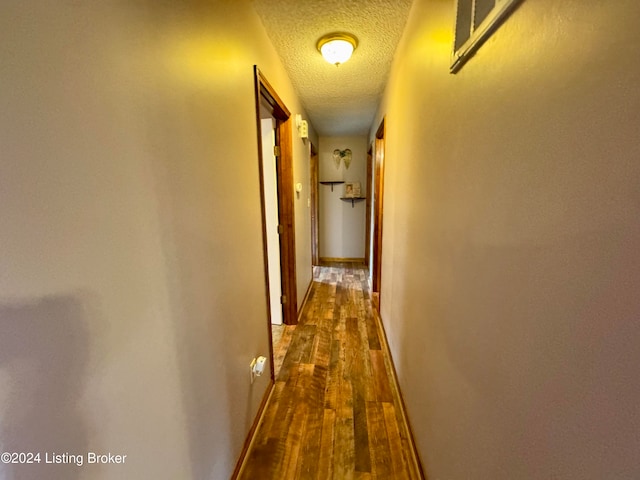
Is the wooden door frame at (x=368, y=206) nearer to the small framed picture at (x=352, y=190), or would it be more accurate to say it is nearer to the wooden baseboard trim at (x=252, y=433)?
the small framed picture at (x=352, y=190)

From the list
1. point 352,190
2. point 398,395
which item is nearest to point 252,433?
point 398,395

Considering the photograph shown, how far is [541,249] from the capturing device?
513mm

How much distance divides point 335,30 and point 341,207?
3440mm

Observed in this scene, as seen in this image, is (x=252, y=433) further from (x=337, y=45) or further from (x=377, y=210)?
(x=377, y=210)

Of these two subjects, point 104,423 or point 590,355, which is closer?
point 590,355

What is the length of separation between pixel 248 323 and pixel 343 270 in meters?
3.34

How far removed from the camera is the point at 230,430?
1.23 metres

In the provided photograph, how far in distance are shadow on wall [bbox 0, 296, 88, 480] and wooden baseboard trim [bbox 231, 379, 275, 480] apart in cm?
100

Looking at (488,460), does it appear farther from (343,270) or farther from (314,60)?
(343,270)

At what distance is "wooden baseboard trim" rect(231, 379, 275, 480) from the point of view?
1.29 meters

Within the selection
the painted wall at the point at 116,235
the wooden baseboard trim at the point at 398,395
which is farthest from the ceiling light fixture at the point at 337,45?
the wooden baseboard trim at the point at 398,395

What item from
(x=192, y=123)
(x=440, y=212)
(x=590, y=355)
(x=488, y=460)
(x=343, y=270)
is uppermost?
(x=192, y=123)

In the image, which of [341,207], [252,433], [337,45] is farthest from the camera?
[341,207]

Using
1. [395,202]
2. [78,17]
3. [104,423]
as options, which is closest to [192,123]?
[78,17]
